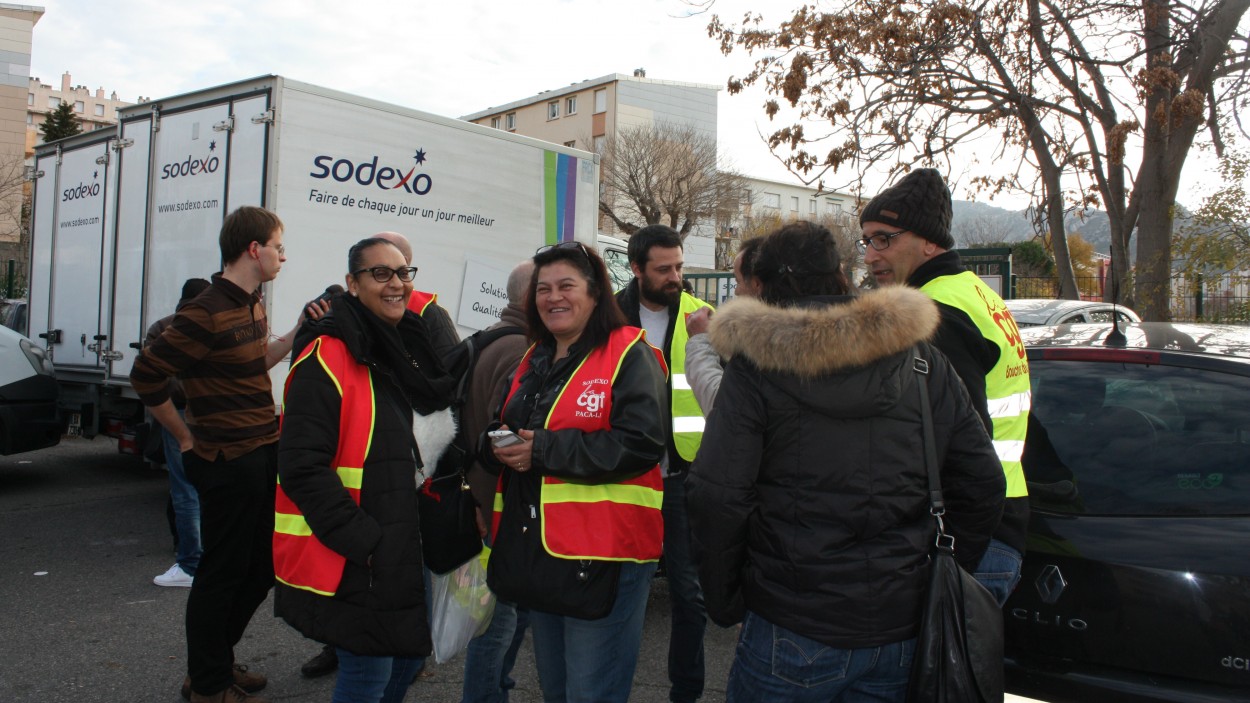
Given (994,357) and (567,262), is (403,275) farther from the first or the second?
(994,357)

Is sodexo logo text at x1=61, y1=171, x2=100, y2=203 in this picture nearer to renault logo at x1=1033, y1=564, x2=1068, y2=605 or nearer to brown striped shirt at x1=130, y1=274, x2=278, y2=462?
brown striped shirt at x1=130, y1=274, x2=278, y2=462

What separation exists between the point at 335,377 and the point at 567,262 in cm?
78

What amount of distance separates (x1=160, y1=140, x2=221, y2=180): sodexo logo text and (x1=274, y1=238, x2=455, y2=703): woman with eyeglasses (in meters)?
4.17

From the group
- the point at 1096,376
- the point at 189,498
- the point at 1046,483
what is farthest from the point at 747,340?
the point at 189,498

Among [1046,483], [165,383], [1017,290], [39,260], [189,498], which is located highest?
[1017,290]

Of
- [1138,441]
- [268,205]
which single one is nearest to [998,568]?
[1138,441]

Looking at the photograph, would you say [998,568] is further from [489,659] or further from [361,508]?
[361,508]

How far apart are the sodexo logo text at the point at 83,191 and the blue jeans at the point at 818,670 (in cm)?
728

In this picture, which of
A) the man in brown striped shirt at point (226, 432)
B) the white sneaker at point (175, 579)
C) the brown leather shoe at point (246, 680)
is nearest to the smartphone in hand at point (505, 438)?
the man in brown striped shirt at point (226, 432)

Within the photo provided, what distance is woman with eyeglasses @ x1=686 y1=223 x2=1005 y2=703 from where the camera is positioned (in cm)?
186

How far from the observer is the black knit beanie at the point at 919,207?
2.50 m

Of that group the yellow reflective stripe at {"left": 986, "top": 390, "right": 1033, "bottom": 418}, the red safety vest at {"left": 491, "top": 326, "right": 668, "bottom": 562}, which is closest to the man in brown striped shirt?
the red safety vest at {"left": 491, "top": 326, "right": 668, "bottom": 562}

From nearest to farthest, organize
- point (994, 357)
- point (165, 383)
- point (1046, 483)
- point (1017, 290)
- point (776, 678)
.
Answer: point (776, 678) < point (994, 357) < point (1046, 483) < point (165, 383) < point (1017, 290)

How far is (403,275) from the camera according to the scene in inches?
109
